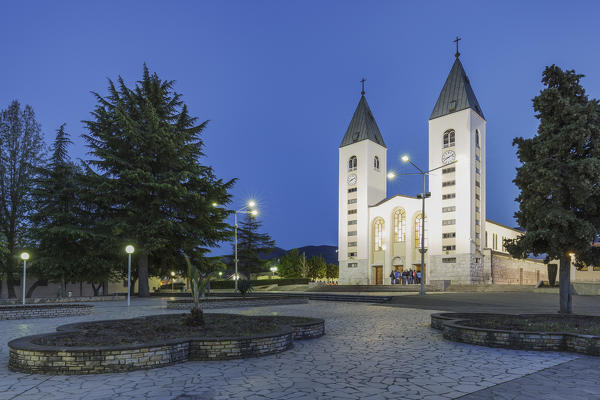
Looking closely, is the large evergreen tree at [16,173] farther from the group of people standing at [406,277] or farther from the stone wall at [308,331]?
the group of people standing at [406,277]

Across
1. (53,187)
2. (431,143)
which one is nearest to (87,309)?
(53,187)

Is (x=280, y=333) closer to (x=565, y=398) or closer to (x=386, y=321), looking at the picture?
(x=565, y=398)

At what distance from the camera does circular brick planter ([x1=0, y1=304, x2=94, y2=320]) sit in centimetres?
1500

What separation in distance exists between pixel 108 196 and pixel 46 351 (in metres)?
22.3

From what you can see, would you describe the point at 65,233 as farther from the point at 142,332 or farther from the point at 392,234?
the point at 392,234

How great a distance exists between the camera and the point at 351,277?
195 feet

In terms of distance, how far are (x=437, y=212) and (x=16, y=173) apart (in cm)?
4285

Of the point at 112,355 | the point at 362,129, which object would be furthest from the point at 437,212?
the point at 112,355

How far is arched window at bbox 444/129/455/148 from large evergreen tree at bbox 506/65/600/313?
125ft

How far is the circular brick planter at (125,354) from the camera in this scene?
6.26 metres

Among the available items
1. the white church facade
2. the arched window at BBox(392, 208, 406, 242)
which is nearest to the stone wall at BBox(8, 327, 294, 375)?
the white church facade

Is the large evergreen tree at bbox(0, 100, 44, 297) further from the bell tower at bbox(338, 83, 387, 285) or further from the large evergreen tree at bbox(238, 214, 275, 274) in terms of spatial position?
the bell tower at bbox(338, 83, 387, 285)

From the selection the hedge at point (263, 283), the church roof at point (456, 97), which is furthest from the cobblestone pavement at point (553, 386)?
the hedge at point (263, 283)

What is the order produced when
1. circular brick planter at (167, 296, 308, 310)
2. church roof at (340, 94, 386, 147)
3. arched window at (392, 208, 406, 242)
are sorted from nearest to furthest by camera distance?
1. circular brick planter at (167, 296, 308, 310)
2. arched window at (392, 208, 406, 242)
3. church roof at (340, 94, 386, 147)
